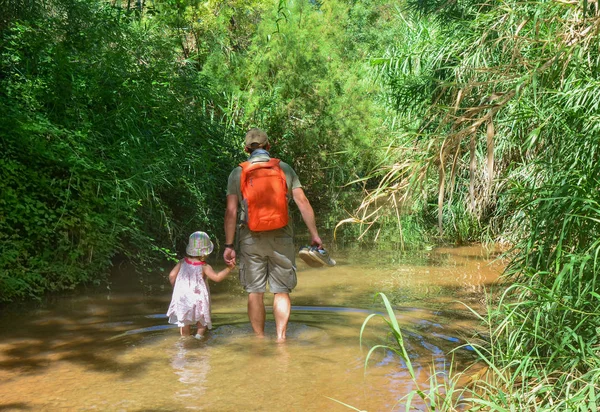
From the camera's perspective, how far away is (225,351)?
6.75 m

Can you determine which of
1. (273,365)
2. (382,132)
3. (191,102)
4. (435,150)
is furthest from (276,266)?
(382,132)

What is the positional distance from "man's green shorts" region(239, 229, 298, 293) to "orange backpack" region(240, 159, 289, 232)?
146 mm

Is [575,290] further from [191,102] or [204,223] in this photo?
[191,102]

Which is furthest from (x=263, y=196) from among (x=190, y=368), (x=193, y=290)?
(x=190, y=368)

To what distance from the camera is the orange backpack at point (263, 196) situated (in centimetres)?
692

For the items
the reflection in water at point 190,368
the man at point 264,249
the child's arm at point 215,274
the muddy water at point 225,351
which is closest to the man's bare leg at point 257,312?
the man at point 264,249

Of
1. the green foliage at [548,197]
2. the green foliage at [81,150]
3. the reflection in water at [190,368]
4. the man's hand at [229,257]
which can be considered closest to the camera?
the green foliage at [548,197]

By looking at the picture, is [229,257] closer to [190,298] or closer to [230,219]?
[230,219]

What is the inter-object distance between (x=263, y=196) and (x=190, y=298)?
3.72 feet

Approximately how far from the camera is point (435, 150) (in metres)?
4.98

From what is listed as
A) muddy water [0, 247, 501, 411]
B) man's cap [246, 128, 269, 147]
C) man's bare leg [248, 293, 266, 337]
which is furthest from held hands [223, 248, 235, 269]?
man's cap [246, 128, 269, 147]

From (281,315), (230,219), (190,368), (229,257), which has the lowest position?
(190,368)

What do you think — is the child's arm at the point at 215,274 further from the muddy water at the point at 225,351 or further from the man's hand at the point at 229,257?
the muddy water at the point at 225,351

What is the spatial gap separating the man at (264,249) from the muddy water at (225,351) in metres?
0.35
